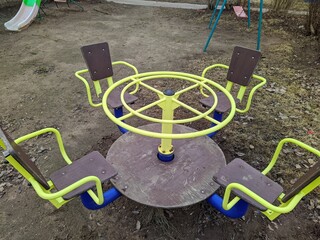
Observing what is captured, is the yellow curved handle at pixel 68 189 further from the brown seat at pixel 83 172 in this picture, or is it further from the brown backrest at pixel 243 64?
the brown backrest at pixel 243 64

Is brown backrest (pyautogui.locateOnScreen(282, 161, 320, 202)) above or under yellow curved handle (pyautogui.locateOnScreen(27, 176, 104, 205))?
above

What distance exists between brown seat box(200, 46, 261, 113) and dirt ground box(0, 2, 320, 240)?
1.93 ft

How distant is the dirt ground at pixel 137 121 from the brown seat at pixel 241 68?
23.2 inches

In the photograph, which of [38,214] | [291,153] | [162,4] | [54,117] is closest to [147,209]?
[38,214]

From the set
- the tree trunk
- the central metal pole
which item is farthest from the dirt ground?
the central metal pole

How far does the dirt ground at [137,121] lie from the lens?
83.8 inches

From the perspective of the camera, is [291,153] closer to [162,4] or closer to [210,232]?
[210,232]

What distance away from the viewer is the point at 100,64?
9.12ft

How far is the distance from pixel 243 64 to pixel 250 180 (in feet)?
4.43

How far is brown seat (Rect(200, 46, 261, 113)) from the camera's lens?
8.48ft

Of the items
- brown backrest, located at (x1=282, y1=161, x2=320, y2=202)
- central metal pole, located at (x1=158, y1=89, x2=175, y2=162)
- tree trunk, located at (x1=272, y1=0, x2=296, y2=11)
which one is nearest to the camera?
brown backrest, located at (x1=282, y1=161, x2=320, y2=202)

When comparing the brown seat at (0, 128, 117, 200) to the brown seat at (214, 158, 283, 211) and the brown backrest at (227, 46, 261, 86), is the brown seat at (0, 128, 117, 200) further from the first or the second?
the brown backrest at (227, 46, 261, 86)

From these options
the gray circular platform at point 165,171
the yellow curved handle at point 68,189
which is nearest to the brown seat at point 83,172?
the yellow curved handle at point 68,189

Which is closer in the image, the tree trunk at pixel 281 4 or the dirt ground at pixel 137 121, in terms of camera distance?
the dirt ground at pixel 137 121
